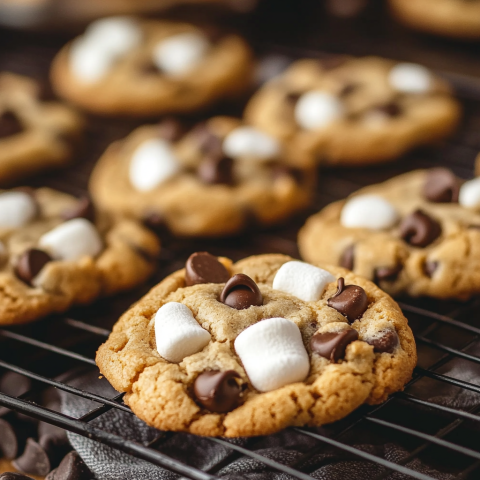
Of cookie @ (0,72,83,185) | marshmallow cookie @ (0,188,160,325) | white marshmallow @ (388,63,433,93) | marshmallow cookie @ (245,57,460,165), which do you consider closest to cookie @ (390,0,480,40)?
marshmallow cookie @ (245,57,460,165)

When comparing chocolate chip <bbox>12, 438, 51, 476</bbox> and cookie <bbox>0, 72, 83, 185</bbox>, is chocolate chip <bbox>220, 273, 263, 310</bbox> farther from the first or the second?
cookie <bbox>0, 72, 83, 185</bbox>

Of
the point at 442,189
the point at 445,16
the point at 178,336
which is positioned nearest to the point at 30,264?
the point at 178,336

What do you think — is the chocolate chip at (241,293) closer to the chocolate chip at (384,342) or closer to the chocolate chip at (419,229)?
the chocolate chip at (384,342)

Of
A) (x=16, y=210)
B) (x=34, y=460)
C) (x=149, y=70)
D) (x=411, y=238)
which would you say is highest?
(x=149, y=70)

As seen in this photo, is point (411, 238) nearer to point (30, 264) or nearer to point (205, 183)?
point (205, 183)

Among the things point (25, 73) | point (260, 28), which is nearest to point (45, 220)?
point (25, 73)

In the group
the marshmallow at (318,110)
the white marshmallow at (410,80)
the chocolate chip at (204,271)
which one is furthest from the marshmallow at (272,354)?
the white marshmallow at (410,80)

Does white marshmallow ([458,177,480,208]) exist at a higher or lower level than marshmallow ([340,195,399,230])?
higher

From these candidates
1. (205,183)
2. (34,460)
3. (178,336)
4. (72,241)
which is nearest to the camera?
(178,336)
